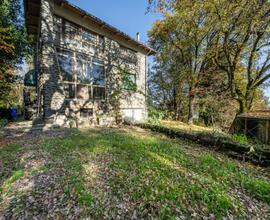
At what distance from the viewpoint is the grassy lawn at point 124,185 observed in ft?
9.71

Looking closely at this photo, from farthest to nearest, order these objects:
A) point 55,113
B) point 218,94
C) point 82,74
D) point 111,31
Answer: point 218,94 < point 111,31 < point 82,74 < point 55,113

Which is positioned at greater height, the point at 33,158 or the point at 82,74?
the point at 82,74

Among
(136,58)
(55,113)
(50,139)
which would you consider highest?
(136,58)

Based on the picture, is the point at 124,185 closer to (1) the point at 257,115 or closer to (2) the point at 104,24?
(2) the point at 104,24

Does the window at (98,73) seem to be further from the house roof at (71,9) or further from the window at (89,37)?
the house roof at (71,9)

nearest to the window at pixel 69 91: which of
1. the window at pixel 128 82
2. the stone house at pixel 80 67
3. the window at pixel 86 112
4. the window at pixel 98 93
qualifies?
the stone house at pixel 80 67

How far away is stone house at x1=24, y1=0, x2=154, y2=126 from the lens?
8.69 m

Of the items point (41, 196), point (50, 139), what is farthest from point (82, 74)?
point (41, 196)

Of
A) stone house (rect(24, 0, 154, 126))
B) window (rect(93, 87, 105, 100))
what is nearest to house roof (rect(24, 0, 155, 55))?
stone house (rect(24, 0, 154, 126))

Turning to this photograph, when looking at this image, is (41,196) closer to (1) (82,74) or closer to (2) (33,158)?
(2) (33,158)

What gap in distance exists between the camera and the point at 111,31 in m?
11.8

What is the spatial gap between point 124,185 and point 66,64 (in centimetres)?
816

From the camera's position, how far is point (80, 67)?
402 inches

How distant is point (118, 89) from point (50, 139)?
6.70 metres
